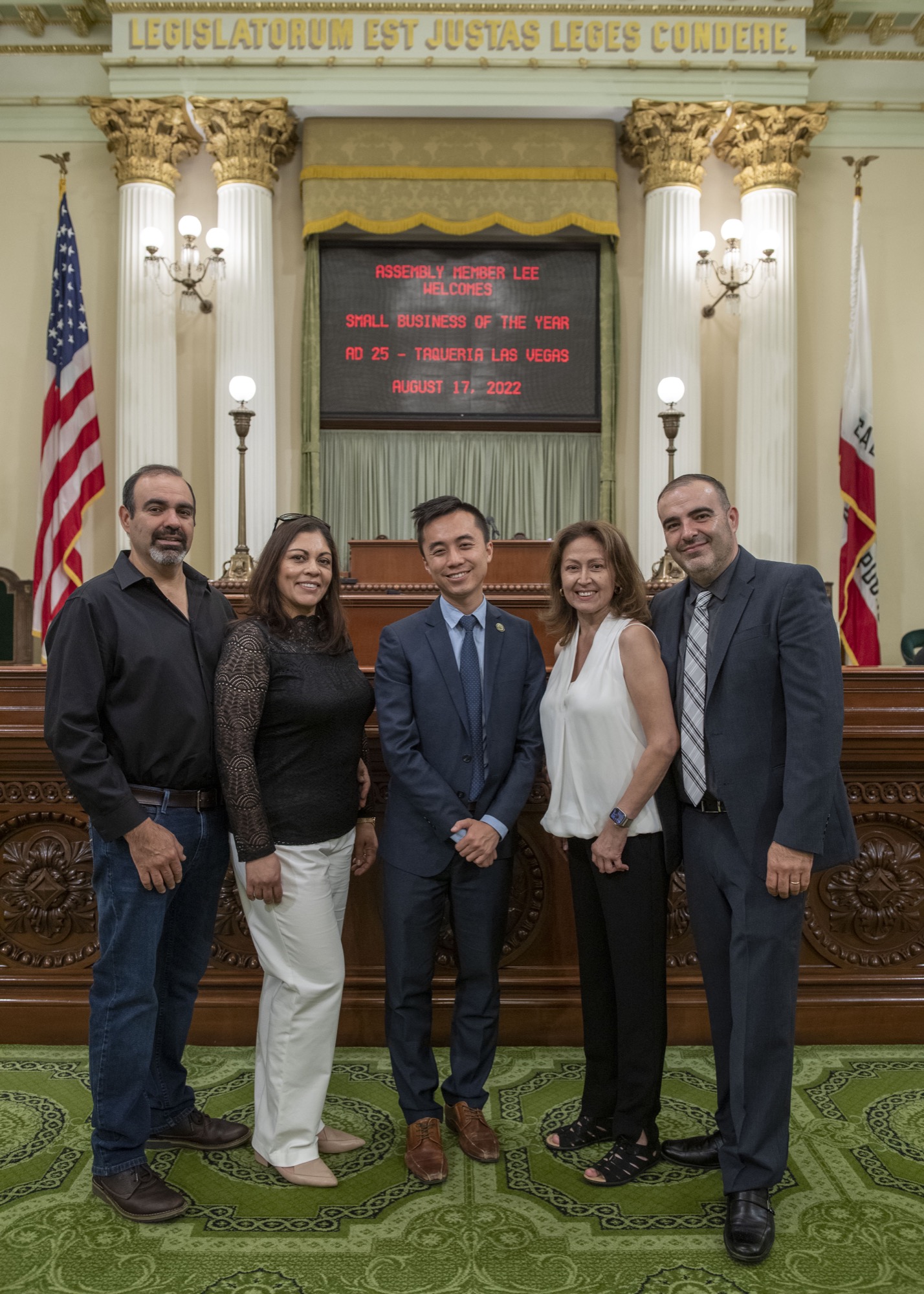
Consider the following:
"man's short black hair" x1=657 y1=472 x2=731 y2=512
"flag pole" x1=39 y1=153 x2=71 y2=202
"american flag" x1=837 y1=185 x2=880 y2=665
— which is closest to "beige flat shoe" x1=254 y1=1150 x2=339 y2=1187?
"man's short black hair" x1=657 y1=472 x2=731 y2=512

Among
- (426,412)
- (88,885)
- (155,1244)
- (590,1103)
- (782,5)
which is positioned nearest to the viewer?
(155,1244)

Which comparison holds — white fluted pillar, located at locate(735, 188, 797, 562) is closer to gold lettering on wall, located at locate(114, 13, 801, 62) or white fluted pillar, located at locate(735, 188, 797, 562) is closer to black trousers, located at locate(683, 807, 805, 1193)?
gold lettering on wall, located at locate(114, 13, 801, 62)

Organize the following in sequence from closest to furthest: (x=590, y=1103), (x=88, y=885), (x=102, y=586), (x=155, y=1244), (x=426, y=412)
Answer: (x=155, y=1244), (x=102, y=586), (x=590, y=1103), (x=88, y=885), (x=426, y=412)

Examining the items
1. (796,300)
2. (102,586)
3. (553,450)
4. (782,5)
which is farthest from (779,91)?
(102,586)

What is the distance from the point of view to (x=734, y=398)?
9117mm

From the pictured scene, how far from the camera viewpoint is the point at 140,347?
857cm

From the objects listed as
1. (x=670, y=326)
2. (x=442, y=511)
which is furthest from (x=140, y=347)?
(x=442, y=511)

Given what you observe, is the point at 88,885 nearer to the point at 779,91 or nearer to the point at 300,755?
the point at 300,755

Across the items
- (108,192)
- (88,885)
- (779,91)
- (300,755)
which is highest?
(779,91)

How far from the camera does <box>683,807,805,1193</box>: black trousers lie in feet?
7.30

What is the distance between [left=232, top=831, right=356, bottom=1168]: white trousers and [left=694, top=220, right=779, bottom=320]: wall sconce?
24.7ft

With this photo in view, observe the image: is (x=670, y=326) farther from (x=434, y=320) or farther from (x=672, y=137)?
(x=434, y=320)

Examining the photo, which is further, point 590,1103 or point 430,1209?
point 590,1103

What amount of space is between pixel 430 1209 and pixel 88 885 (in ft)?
5.51
